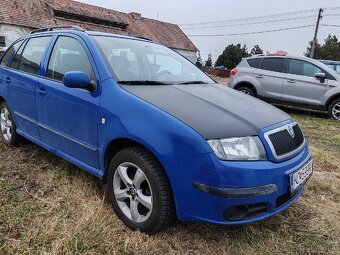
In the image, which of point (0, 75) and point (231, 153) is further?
point (0, 75)

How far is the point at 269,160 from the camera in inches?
95.3

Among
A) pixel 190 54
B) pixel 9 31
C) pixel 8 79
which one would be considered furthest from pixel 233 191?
pixel 190 54

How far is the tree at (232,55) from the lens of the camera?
140 ft

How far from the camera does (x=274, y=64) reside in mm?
9672

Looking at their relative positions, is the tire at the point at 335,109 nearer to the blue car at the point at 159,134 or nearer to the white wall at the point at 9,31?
the blue car at the point at 159,134

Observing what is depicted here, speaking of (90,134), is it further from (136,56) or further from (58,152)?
(136,56)

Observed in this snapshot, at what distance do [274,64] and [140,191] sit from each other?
795 centimetres

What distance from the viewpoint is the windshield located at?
3.13 m

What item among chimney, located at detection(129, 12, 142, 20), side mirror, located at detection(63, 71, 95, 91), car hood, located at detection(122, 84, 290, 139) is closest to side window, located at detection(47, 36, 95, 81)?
side mirror, located at detection(63, 71, 95, 91)

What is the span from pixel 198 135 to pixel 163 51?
183 centimetres

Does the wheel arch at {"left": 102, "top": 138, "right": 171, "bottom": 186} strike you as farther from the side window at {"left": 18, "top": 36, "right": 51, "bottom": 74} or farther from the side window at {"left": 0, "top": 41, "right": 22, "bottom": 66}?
the side window at {"left": 0, "top": 41, "right": 22, "bottom": 66}

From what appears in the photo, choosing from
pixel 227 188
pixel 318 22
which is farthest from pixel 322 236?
pixel 318 22

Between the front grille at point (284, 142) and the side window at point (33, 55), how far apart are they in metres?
2.64

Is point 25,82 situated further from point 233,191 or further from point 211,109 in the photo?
point 233,191
